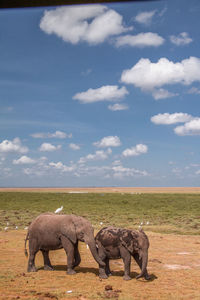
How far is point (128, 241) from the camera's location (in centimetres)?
1048

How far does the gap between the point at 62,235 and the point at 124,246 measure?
2222mm

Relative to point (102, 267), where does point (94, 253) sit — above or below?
above

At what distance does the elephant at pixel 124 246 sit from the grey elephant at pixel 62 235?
1.03 feet

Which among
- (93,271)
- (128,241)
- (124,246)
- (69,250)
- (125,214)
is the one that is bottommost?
(125,214)

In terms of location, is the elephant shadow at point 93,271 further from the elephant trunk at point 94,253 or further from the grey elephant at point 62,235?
the elephant trunk at point 94,253

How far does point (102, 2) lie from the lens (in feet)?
6.78

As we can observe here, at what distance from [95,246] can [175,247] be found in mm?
7744

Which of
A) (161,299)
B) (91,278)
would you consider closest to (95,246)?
(91,278)

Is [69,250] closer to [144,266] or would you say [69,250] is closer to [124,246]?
[124,246]

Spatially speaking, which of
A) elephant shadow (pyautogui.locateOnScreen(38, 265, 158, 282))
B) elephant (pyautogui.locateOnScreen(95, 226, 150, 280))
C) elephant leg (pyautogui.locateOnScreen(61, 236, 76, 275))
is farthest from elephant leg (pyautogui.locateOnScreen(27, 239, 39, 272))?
elephant (pyautogui.locateOnScreen(95, 226, 150, 280))

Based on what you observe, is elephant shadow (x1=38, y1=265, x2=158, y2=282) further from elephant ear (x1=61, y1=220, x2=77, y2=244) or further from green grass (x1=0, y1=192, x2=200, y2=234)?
green grass (x1=0, y1=192, x2=200, y2=234)

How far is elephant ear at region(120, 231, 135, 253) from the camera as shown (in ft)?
34.3

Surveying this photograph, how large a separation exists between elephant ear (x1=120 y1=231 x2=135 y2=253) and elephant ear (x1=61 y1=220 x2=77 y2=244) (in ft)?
5.57

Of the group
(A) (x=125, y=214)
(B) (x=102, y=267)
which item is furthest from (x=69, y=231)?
(A) (x=125, y=214)
